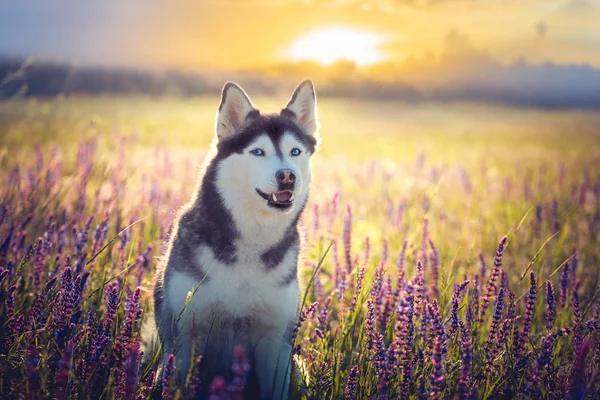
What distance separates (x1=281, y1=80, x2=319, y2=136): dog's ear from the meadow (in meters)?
0.88

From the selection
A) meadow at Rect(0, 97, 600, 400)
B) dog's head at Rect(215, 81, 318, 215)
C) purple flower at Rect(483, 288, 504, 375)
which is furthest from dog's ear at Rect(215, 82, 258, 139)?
purple flower at Rect(483, 288, 504, 375)

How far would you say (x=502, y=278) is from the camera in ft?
13.3

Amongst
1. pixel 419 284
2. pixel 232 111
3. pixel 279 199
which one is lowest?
pixel 419 284

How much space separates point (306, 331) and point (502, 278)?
166cm

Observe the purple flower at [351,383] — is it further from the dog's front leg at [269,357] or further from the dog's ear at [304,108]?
the dog's ear at [304,108]

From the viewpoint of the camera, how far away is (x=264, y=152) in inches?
164

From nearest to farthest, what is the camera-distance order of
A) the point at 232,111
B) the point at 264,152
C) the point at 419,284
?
1. the point at 419,284
2. the point at 264,152
3. the point at 232,111

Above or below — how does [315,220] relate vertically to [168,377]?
above

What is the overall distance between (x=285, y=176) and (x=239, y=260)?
0.70 meters

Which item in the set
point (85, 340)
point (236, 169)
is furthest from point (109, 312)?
point (236, 169)

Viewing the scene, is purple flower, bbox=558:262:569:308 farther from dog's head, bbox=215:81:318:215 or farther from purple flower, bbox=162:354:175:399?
purple flower, bbox=162:354:175:399

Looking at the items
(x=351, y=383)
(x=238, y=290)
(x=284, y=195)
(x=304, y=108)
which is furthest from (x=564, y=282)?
(x=304, y=108)

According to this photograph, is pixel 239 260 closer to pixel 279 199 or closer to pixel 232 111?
pixel 279 199

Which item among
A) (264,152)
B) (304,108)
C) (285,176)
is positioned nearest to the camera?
(285,176)
